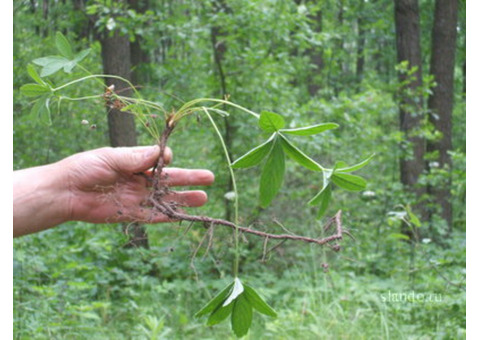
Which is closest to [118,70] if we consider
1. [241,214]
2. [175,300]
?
[241,214]

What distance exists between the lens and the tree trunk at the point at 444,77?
5465mm

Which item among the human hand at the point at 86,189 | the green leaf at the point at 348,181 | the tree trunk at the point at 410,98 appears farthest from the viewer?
the tree trunk at the point at 410,98

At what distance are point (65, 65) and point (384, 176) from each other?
4.61m

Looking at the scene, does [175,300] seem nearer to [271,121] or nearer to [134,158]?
[134,158]

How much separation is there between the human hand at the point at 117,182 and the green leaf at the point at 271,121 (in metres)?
0.42

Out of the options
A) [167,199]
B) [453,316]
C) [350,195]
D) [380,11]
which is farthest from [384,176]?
[167,199]

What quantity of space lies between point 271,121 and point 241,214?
130 inches

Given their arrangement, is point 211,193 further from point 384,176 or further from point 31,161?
point 384,176

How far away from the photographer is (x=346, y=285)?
11.5 ft

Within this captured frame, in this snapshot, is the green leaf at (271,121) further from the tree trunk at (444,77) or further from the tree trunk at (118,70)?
the tree trunk at (444,77)

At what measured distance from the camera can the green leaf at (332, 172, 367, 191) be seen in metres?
0.81

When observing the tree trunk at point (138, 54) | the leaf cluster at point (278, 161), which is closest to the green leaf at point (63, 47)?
the leaf cluster at point (278, 161)

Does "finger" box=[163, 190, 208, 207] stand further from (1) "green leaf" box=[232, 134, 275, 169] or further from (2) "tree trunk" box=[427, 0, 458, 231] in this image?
(2) "tree trunk" box=[427, 0, 458, 231]

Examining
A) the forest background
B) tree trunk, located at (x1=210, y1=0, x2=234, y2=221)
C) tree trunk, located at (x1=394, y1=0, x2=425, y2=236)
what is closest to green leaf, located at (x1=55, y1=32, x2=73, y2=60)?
the forest background
